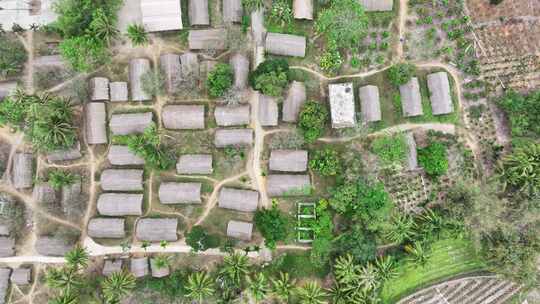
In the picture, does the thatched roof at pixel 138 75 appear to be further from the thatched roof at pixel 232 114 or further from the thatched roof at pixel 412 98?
the thatched roof at pixel 412 98

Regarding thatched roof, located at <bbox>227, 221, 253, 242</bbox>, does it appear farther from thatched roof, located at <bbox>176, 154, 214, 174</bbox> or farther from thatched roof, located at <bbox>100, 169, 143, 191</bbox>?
thatched roof, located at <bbox>100, 169, 143, 191</bbox>

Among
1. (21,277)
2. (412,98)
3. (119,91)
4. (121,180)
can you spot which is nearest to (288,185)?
(412,98)

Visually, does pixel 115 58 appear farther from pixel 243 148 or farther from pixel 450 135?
pixel 450 135

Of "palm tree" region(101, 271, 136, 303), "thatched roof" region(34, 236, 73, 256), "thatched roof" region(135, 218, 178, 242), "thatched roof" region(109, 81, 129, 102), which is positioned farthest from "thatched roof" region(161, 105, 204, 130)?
"thatched roof" region(34, 236, 73, 256)

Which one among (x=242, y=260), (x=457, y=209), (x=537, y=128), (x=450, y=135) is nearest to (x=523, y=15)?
(x=537, y=128)

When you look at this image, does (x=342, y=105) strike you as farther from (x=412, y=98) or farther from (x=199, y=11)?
(x=199, y=11)
